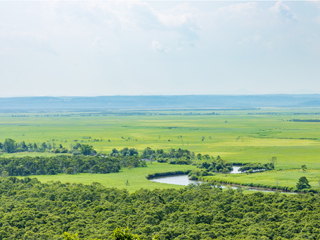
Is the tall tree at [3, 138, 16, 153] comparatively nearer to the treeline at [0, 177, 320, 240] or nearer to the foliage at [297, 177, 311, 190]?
the treeline at [0, 177, 320, 240]

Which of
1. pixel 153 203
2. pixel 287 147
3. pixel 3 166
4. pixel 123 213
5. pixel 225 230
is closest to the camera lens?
pixel 225 230

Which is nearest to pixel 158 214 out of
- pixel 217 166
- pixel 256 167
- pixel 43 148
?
pixel 217 166

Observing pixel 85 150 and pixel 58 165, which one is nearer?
pixel 58 165

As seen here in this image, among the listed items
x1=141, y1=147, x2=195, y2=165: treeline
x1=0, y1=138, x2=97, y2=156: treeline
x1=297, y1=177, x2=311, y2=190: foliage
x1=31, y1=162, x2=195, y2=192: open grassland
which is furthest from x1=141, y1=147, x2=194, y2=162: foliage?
x1=297, y1=177, x2=311, y2=190: foliage

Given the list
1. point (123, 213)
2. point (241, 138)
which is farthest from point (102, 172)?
point (241, 138)

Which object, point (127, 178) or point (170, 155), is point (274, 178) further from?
point (170, 155)

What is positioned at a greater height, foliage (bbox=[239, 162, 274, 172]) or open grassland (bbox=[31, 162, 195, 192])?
foliage (bbox=[239, 162, 274, 172])

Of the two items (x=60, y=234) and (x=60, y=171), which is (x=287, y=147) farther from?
(x=60, y=234)
